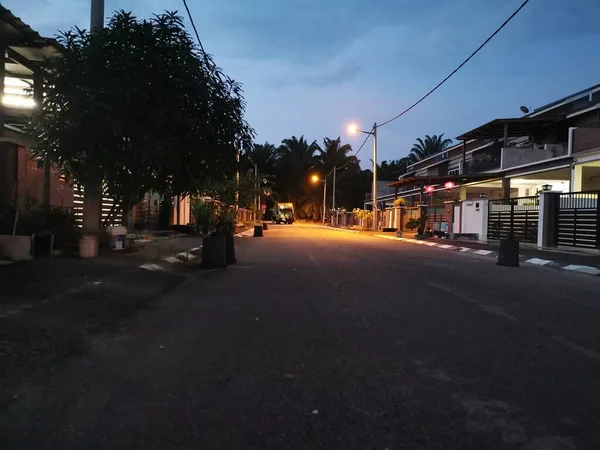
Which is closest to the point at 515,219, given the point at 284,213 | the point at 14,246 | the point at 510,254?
the point at 510,254

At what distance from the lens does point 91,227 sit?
44.4ft

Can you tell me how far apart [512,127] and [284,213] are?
56.9 m

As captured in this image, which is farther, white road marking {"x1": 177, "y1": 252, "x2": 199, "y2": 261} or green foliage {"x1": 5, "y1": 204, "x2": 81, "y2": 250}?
white road marking {"x1": 177, "y1": 252, "x2": 199, "y2": 261}

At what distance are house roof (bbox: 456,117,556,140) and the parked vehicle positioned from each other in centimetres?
5281

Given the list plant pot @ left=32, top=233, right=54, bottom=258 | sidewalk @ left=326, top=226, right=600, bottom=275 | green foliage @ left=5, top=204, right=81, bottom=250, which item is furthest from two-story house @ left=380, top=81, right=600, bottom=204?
plant pot @ left=32, top=233, right=54, bottom=258

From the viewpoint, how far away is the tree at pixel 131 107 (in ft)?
34.5

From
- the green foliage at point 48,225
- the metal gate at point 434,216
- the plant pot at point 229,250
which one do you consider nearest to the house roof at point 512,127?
the metal gate at point 434,216

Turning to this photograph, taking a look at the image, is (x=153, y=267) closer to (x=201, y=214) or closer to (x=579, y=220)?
(x=201, y=214)

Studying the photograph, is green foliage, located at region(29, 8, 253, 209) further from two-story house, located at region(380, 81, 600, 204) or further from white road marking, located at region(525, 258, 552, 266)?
two-story house, located at region(380, 81, 600, 204)

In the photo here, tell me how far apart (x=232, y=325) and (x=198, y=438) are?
3.35 metres

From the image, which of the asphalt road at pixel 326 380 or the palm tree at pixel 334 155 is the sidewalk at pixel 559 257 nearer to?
the asphalt road at pixel 326 380

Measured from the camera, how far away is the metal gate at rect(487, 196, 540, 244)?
22.7 metres

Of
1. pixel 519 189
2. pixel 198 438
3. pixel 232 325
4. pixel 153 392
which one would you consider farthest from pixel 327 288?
pixel 519 189

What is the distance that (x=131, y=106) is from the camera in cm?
1066
